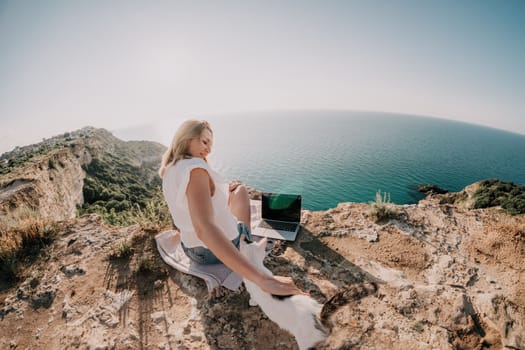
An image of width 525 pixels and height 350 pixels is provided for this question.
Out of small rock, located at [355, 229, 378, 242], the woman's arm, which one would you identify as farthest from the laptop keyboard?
the woman's arm

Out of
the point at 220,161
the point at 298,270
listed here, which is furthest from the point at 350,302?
the point at 220,161

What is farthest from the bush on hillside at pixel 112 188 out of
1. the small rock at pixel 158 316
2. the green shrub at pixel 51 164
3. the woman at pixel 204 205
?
the woman at pixel 204 205

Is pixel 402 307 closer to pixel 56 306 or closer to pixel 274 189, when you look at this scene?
pixel 56 306

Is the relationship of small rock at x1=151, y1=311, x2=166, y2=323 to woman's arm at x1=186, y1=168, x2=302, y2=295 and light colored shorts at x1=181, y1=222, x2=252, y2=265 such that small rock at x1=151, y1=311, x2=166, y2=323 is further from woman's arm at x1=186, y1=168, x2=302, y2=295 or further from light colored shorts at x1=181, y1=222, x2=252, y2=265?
woman's arm at x1=186, y1=168, x2=302, y2=295

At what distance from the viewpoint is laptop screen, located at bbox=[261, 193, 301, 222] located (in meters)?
4.42

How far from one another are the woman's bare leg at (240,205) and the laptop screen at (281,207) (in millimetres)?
1171

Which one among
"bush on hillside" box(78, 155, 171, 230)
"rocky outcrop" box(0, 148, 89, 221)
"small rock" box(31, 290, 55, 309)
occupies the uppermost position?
"small rock" box(31, 290, 55, 309)

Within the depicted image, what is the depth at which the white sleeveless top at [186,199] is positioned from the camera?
2.06 metres

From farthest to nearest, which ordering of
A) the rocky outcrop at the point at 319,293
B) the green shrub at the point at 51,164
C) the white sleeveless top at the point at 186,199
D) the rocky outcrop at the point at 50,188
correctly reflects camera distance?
1. the green shrub at the point at 51,164
2. the rocky outcrop at the point at 50,188
3. the rocky outcrop at the point at 319,293
4. the white sleeveless top at the point at 186,199

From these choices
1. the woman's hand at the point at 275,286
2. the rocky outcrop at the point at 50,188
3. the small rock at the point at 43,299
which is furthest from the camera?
the rocky outcrop at the point at 50,188

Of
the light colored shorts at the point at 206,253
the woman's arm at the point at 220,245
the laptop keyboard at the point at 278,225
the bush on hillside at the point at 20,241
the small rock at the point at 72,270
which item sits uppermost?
the woman's arm at the point at 220,245

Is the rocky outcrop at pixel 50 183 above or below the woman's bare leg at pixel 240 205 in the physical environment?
below

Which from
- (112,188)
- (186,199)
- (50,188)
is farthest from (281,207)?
(112,188)

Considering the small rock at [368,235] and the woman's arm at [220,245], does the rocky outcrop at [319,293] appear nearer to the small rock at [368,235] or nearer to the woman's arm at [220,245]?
the small rock at [368,235]
